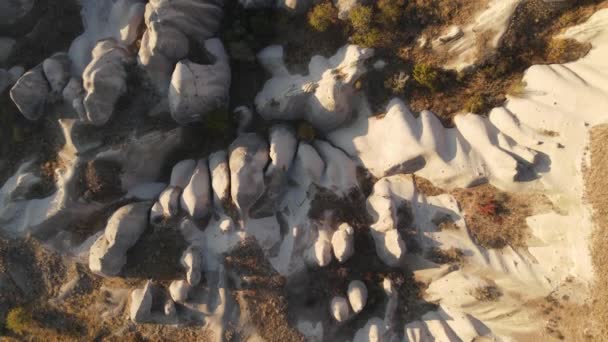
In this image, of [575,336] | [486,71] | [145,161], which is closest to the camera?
[575,336]

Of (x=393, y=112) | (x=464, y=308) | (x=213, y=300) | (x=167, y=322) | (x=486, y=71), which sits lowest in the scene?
(x=167, y=322)

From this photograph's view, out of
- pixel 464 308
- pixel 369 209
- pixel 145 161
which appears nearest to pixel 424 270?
pixel 464 308

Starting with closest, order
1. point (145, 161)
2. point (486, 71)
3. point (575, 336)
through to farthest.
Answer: point (575, 336), point (486, 71), point (145, 161)

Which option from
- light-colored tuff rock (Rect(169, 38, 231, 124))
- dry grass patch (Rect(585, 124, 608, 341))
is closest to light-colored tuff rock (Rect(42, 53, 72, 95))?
light-colored tuff rock (Rect(169, 38, 231, 124))

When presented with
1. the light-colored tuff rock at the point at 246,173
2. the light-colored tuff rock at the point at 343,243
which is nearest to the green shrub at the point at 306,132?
the light-colored tuff rock at the point at 246,173

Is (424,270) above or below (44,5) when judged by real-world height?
below

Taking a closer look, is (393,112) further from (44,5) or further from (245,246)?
(44,5)

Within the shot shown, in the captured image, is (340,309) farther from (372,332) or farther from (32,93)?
(32,93)
